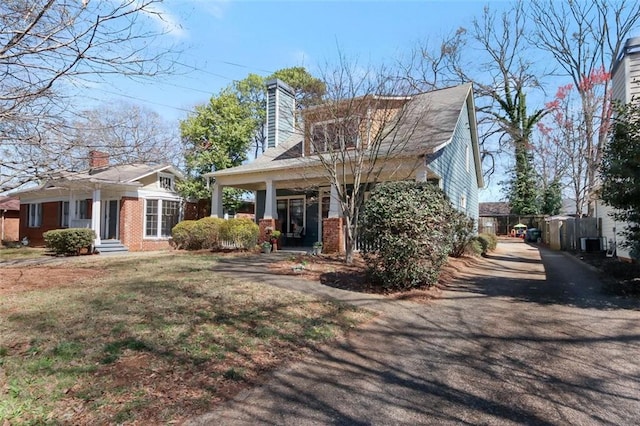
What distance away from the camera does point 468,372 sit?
3.91m

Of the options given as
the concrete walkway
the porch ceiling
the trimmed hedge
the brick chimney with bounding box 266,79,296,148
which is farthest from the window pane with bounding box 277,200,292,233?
the concrete walkway

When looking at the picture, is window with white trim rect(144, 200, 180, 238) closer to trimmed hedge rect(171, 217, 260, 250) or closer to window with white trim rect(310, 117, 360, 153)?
trimmed hedge rect(171, 217, 260, 250)

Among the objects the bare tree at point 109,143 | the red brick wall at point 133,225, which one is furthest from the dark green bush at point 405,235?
the red brick wall at point 133,225

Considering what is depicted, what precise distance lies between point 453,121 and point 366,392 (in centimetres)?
1240

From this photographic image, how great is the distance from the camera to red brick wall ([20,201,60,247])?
2086cm

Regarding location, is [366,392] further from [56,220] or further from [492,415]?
[56,220]

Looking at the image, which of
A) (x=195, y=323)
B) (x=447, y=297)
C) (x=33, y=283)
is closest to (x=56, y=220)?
(x=33, y=283)

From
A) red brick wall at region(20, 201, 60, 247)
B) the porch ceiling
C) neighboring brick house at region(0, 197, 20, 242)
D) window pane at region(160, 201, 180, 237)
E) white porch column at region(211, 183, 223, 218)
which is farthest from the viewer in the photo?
neighboring brick house at region(0, 197, 20, 242)

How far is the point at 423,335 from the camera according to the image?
508cm

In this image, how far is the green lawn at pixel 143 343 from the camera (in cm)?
319

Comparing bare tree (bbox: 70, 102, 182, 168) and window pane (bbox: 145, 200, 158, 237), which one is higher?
bare tree (bbox: 70, 102, 182, 168)

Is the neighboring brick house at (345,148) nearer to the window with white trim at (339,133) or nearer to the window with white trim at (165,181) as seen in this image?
the window with white trim at (339,133)

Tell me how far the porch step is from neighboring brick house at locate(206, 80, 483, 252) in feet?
15.0

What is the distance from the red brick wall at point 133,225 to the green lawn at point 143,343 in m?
10.7
